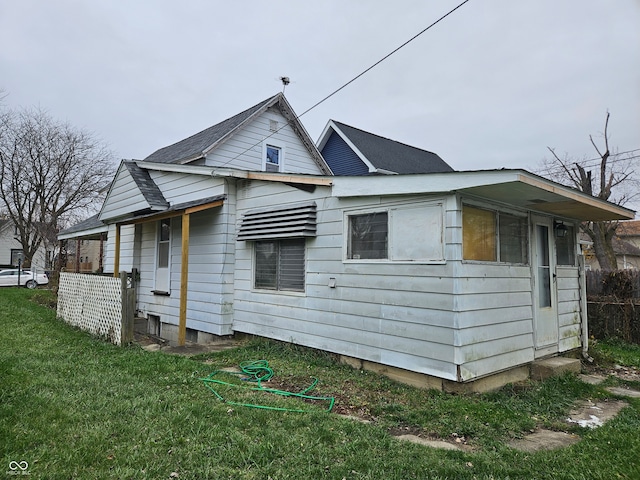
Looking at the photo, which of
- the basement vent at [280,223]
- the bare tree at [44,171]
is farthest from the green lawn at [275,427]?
the bare tree at [44,171]

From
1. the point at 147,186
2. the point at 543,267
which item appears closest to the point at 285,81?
the point at 147,186

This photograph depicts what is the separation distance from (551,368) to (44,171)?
30.5 m

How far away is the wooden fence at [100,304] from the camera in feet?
23.4

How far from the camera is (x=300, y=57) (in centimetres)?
1030

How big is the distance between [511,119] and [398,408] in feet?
74.2

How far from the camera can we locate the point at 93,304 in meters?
8.28

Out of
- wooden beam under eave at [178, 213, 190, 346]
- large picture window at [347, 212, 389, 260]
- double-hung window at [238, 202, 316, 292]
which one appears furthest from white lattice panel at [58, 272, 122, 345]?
large picture window at [347, 212, 389, 260]

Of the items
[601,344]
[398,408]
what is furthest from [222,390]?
[601,344]

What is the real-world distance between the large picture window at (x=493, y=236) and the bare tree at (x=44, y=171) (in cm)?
2554

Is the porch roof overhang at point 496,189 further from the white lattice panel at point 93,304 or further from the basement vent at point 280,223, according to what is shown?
the white lattice panel at point 93,304

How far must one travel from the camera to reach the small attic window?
483 inches

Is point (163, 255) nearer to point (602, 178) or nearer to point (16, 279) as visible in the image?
point (16, 279)

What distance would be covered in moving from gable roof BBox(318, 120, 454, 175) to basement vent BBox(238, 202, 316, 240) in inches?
337

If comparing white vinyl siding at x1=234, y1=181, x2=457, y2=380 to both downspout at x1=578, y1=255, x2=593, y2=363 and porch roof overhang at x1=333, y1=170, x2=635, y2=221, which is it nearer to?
porch roof overhang at x1=333, y1=170, x2=635, y2=221
